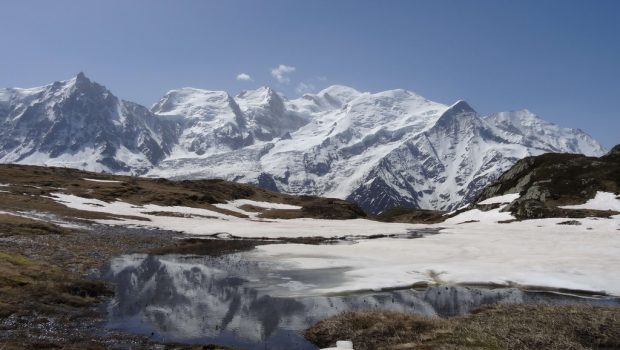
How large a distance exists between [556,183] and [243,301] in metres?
113

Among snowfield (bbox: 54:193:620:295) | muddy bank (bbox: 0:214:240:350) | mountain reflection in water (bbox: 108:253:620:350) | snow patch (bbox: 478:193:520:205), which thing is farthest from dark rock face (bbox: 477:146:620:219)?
muddy bank (bbox: 0:214:240:350)

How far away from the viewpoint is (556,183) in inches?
4825

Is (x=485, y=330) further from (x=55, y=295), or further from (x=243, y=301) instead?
(x=55, y=295)

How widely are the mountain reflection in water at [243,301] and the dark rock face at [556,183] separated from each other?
235 feet

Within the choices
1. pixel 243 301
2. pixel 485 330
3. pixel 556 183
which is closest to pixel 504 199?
pixel 556 183

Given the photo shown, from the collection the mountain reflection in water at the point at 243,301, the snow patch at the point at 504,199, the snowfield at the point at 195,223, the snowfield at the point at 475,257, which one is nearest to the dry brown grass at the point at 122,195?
the snowfield at the point at 195,223

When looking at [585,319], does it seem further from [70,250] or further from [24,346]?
[70,250]

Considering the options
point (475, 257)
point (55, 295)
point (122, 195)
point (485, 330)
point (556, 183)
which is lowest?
point (55, 295)

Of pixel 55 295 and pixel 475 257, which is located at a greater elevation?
pixel 475 257

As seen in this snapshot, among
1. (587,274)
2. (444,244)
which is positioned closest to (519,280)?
(587,274)

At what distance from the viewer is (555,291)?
36531 millimetres

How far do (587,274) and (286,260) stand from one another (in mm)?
28823

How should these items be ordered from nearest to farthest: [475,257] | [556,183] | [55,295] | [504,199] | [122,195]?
[55,295], [475,257], [556,183], [122,195], [504,199]

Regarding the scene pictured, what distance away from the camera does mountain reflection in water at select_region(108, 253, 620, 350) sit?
81.8 ft
